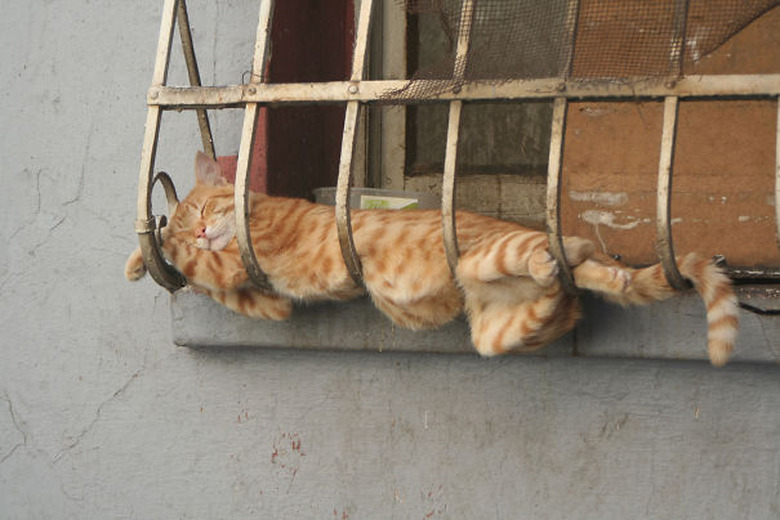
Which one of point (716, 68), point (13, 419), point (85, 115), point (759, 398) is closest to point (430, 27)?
point (716, 68)

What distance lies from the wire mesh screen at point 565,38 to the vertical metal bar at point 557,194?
0.09 metres

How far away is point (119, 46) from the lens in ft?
8.88

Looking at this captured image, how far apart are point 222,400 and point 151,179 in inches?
26.3

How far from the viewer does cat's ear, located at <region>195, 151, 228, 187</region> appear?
96.7 inches

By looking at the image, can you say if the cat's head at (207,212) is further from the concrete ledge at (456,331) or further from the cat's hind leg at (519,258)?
the cat's hind leg at (519,258)

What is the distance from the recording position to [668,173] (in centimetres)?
183

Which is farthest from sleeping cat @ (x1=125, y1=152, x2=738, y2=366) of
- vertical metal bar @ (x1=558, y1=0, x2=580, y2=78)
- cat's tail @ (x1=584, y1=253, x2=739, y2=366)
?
vertical metal bar @ (x1=558, y1=0, x2=580, y2=78)

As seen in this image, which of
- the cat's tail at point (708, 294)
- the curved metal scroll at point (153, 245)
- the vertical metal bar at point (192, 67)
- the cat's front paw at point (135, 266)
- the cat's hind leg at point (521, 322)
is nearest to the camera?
the cat's tail at point (708, 294)

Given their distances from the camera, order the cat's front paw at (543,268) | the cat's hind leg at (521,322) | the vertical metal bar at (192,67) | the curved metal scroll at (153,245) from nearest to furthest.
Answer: the cat's front paw at (543,268)
the cat's hind leg at (521,322)
the curved metal scroll at (153,245)
the vertical metal bar at (192,67)

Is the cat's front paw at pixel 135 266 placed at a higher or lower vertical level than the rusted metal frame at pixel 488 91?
lower

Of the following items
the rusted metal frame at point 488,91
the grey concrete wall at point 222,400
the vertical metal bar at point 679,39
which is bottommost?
the grey concrete wall at point 222,400

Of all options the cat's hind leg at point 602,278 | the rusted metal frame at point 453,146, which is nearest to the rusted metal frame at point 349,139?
the rusted metal frame at point 453,146

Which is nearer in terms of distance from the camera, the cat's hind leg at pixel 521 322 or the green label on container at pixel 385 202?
the cat's hind leg at pixel 521 322

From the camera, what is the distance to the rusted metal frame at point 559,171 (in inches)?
74.1
